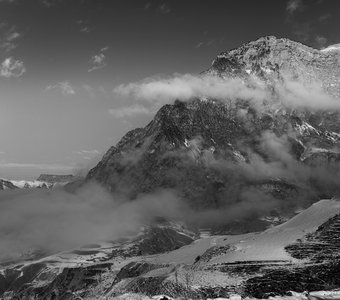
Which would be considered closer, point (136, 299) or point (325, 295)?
point (325, 295)

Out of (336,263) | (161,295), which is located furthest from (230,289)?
(336,263)

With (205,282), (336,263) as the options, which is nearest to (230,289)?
(205,282)

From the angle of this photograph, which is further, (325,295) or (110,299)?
(110,299)

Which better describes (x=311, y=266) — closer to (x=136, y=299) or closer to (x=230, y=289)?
(x=230, y=289)

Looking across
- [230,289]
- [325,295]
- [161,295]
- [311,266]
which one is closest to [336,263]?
[311,266]

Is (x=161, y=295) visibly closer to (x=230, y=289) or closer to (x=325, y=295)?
(x=230, y=289)

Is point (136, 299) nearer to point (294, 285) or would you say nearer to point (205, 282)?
point (205, 282)

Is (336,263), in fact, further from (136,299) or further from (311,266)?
(136,299)
